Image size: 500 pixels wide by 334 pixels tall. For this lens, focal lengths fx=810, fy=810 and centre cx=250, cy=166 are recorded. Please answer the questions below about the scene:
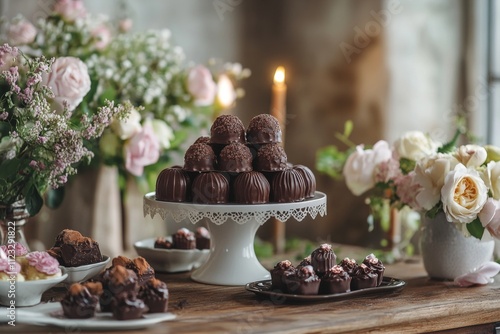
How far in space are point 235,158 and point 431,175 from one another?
16.4 inches

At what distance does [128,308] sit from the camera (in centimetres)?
133

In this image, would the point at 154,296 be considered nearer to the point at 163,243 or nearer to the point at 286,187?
the point at 286,187

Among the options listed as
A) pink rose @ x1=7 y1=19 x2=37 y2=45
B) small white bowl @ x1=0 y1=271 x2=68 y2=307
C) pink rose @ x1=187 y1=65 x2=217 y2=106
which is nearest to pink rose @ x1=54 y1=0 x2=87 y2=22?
pink rose @ x1=7 y1=19 x2=37 y2=45

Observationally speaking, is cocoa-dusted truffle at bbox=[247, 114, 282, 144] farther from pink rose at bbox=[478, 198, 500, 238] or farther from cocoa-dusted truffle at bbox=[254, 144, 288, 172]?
pink rose at bbox=[478, 198, 500, 238]

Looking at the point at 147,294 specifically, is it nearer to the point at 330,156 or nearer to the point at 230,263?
the point at 230,263

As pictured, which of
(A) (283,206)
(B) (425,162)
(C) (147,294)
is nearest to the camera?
(C) (147,294)

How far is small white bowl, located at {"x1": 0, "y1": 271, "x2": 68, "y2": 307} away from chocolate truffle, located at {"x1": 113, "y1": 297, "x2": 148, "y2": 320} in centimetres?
16

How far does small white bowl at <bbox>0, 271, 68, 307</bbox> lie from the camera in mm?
1418

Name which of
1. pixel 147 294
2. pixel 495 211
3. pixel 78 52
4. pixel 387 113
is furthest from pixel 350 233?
pixel 147 294

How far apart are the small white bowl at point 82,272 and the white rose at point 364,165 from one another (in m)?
0.67

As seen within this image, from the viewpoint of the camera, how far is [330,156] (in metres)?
2.40

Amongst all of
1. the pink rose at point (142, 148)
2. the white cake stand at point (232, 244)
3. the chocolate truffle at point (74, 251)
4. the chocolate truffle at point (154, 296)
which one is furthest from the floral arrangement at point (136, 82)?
the chocolate truffle at point (154, 296)

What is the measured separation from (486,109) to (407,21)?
0.44 meters

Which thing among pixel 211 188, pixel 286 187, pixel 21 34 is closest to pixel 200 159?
pixel 211 188
